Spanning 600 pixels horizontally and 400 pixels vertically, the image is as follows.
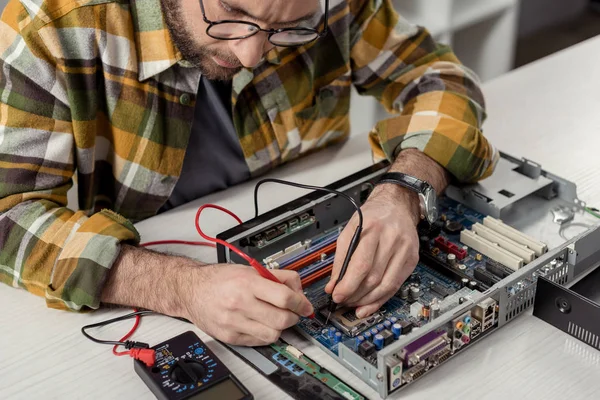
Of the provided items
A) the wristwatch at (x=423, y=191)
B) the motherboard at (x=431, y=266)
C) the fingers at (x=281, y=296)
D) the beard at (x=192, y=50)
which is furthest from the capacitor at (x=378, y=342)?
the beard at (x=192, y=50)

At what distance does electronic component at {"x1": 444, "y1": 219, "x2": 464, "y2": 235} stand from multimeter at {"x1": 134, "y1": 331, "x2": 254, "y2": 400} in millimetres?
503

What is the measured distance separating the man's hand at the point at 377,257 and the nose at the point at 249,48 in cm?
34

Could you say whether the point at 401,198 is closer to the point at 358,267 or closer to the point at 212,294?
the point at 358,267

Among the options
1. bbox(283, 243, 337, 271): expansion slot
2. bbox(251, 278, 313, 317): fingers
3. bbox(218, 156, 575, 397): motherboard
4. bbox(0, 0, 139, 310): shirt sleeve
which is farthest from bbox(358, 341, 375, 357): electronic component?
bbox(0, 0, 139, 310): shirt sleeve

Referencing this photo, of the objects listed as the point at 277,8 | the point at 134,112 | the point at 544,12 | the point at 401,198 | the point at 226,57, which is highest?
the point at 277,8

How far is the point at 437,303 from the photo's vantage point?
114cm

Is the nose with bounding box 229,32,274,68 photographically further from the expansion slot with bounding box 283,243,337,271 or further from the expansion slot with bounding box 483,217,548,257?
the expansion slot with bounding box 483,217,548,257

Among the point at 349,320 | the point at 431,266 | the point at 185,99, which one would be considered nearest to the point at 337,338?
the point at 349,320

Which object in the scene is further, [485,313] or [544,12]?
[544,12]

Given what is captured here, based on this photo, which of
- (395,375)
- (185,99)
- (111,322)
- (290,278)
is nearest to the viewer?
(395,375)

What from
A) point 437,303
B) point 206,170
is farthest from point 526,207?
point 206,170

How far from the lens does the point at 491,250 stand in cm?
125

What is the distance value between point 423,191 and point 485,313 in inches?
12.6

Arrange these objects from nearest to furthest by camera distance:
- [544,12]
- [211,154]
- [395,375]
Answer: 1. [395,375]
2. [211,154]
3. [544,12]
